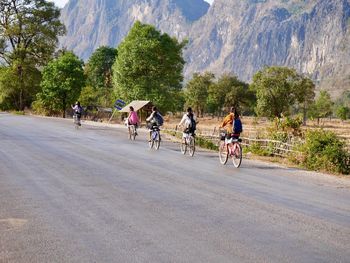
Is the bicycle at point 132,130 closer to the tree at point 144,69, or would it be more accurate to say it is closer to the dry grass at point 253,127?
the dry grass at point 253,127

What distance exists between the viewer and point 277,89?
8606cm

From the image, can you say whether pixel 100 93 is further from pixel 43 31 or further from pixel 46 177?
pixel 46 177

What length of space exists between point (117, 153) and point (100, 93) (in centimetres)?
6229

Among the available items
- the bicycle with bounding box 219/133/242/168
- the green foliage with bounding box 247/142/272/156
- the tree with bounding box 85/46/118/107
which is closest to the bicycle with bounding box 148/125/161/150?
the green foliage with bounding box 247/142/272/156

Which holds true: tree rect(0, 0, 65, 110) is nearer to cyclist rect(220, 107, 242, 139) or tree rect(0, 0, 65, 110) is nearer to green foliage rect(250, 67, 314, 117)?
green foliage rect(250, 67, 314, 117)

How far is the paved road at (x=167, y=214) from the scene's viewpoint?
6.50 m

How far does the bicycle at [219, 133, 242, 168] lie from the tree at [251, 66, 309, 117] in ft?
225

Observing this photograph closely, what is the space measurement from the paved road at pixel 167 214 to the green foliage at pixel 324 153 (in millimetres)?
2470

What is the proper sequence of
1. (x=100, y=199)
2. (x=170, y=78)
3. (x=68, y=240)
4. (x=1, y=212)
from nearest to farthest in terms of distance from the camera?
(x=68, y=240)
(x=1, y=212)
(x=100, y=199)
(x=170, y=78)

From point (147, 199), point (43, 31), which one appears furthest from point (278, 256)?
point (43, 31)

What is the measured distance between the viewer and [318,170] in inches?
705

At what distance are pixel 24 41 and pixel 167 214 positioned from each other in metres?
60.3

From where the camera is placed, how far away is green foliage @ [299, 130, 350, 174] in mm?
17672

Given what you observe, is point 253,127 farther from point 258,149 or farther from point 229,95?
point 229,95
